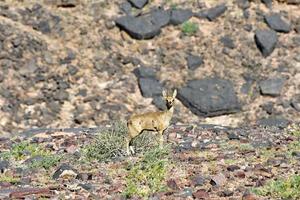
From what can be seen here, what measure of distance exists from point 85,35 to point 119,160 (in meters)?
14.0

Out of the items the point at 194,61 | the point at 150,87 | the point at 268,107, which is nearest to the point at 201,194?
the point at 268,107

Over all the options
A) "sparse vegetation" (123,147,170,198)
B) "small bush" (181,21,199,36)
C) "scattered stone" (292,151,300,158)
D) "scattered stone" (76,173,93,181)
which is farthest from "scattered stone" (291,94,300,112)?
"scattered stone" (76,173,93,181)

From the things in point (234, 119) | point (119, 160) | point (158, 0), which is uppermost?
point (119, 160)

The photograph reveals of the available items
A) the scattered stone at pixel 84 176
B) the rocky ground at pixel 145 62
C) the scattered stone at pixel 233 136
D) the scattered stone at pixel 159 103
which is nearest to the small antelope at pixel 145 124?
the scattered stone at pixel 84 176

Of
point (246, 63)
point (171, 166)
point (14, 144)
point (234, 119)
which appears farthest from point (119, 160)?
point (246, 63)

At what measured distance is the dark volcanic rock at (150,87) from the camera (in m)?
26.2

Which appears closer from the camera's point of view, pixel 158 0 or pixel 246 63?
pixel 246 63

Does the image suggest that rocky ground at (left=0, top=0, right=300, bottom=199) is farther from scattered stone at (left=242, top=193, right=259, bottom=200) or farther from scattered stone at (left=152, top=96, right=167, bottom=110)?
scattered stone at (left=242, top=193, right=259, bottom=200)

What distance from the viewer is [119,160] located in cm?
1486

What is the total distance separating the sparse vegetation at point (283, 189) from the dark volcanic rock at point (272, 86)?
1446cm

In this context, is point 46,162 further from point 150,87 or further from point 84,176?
point 150,87

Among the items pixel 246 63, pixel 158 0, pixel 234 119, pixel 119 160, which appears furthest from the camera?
pixel 158 0

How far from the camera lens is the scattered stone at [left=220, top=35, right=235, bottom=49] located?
92.3 ft

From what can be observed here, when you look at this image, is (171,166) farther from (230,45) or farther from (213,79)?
(230,45)
